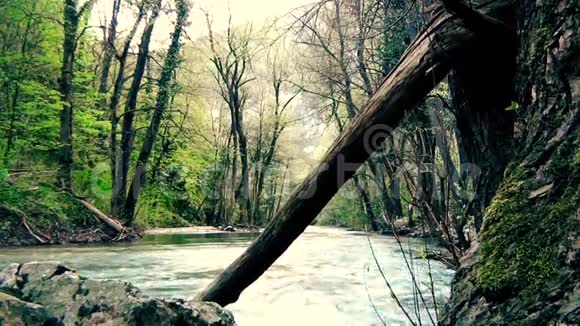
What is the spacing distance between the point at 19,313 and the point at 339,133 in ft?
11.1

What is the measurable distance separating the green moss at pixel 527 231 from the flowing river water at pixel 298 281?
59cm

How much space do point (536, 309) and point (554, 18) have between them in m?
1.38

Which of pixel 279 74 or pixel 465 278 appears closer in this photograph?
pixel 465 278

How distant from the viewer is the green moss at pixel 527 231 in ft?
5.54

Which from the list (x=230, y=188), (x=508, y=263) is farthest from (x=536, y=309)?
(x=230, y=188)

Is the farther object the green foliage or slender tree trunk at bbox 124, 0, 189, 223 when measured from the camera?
the green foliage

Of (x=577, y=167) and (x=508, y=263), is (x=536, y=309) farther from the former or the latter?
(x=577, y=167)

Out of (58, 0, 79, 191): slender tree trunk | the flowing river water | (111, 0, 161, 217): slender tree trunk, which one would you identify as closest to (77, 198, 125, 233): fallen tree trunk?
(58, 0, 79, 191): slender tree trunk

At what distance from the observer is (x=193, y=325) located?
8.25ft

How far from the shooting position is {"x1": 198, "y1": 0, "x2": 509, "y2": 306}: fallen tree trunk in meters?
3.08

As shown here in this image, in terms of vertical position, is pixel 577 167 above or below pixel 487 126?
below

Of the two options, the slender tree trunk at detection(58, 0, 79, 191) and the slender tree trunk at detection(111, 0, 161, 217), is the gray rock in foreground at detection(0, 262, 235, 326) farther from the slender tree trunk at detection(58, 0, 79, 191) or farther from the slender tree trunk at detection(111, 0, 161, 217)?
the slender tree trunk at detection(111, 0, 161, 217)

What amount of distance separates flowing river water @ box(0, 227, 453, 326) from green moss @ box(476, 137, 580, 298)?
0.59 m

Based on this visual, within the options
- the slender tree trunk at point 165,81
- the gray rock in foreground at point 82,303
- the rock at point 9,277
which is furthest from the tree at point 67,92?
the gray rock in foreground at point 82,303
